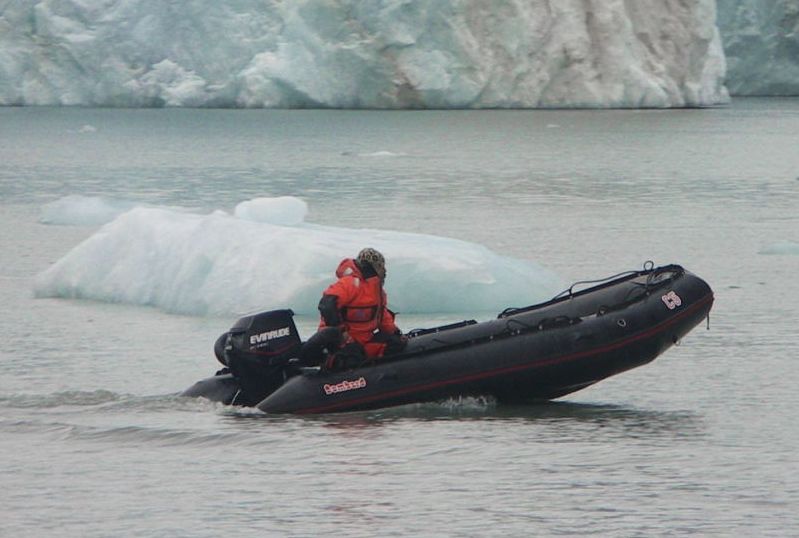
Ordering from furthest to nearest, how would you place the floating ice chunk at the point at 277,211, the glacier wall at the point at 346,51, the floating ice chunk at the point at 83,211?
the glacier wall at the point at 346,51 < the floating ice chunk at the point at 83,211 < the floating ice chunk at the point at 277,211

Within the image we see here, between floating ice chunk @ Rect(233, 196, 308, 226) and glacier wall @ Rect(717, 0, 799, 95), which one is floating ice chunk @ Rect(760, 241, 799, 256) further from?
glacier wall @ Rect(717, 0, 799, 95)

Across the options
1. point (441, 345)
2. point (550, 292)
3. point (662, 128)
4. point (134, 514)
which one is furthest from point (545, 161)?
point (134, 514)

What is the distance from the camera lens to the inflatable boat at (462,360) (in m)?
10.7

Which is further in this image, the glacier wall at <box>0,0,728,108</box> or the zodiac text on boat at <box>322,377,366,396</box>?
the glacier wall at <box>0,0,728,108</box>

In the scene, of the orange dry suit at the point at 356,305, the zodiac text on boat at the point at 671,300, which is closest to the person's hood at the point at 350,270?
the orange dry suit at the point at 356,305

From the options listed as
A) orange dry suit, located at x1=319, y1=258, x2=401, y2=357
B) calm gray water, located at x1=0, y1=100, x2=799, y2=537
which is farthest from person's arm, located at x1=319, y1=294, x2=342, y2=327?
calm gray water, located at x1=0, y1=100, x2=799, y2=537

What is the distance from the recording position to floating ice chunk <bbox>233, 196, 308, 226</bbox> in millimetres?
17312

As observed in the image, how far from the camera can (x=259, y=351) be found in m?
10.7

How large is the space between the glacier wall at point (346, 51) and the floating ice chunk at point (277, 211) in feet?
105

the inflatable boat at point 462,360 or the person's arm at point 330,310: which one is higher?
the person's arm at point 330,310

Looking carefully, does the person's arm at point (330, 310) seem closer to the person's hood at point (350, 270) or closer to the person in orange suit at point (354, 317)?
the person in orange suit at point (354, 317)

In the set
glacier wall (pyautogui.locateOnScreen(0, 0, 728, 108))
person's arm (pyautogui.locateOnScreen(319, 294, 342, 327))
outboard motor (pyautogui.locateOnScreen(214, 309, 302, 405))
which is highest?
glacier wall (pyautogui.locateOnScreen(0, 0, 728, 108))

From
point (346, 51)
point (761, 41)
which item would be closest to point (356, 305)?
point (346, 51)

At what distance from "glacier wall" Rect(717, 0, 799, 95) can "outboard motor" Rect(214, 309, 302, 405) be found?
59166mm
